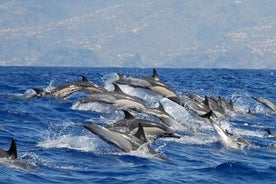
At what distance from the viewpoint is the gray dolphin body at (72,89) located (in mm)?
27197

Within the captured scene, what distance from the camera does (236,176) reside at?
1551cm

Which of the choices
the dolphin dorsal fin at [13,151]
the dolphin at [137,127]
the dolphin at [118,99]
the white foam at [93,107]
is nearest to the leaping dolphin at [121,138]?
the dolphin at [137,127]

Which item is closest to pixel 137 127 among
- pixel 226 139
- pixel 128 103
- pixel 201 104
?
pixel 226 139

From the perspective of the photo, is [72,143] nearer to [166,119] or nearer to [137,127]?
[137,127]

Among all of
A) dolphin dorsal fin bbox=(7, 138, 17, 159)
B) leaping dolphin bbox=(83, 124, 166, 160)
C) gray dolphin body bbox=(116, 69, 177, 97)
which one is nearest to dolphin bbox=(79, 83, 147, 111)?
gray dolphin body bbox=(116, 69, 177, 97)

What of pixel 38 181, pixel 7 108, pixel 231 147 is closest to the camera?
pixel 38 181

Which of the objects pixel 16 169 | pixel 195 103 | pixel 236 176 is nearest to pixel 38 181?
pixel 16 169

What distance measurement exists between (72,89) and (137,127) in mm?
10295

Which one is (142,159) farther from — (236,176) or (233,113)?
(233,113)

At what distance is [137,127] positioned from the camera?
1833cm

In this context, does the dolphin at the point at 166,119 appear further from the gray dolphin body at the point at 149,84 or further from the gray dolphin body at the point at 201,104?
the gray dolphin body at the point at 149,84

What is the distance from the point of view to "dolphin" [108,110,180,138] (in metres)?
18.2

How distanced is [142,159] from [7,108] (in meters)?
11.8

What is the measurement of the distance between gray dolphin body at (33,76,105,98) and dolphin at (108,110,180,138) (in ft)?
25.0
